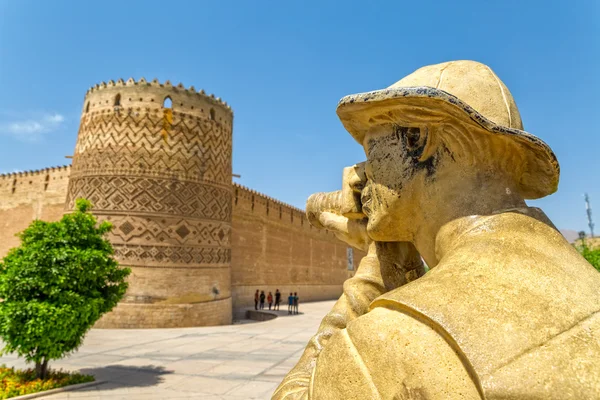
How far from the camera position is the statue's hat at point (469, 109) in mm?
979

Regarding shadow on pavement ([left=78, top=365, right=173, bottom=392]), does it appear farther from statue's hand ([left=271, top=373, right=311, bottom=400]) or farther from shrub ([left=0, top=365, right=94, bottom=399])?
statue's hand ([left=271, top=373, right=311, bottom=400])

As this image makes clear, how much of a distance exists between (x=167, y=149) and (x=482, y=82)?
11.8 m

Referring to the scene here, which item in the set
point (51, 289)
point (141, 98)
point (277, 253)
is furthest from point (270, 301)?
point (51, 289)

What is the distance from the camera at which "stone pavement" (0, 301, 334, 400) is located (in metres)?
5.28

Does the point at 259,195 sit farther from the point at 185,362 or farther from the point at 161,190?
the point at 185,362

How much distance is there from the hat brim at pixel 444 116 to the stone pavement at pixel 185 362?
474 cm

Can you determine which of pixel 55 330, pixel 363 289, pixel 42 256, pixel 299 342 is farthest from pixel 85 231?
pixel 363 289

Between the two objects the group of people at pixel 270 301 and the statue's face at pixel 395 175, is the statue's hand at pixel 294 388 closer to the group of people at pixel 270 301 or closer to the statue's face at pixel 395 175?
the statue's face at pixel 395 175

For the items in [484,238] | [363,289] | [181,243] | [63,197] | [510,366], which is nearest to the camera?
[510,366]

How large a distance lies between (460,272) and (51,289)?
6069 millimetres

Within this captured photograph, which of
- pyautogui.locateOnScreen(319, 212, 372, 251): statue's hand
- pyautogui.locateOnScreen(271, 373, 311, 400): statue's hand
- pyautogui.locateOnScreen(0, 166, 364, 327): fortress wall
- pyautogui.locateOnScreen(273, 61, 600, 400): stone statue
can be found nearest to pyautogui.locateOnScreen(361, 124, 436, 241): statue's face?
pyautogui.locateOnScreen(273, 61, 600, 400): stone statue

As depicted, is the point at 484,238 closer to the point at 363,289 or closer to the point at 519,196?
the point at 519,196

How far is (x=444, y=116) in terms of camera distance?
3.30ft

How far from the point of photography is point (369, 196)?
124 centimetres
